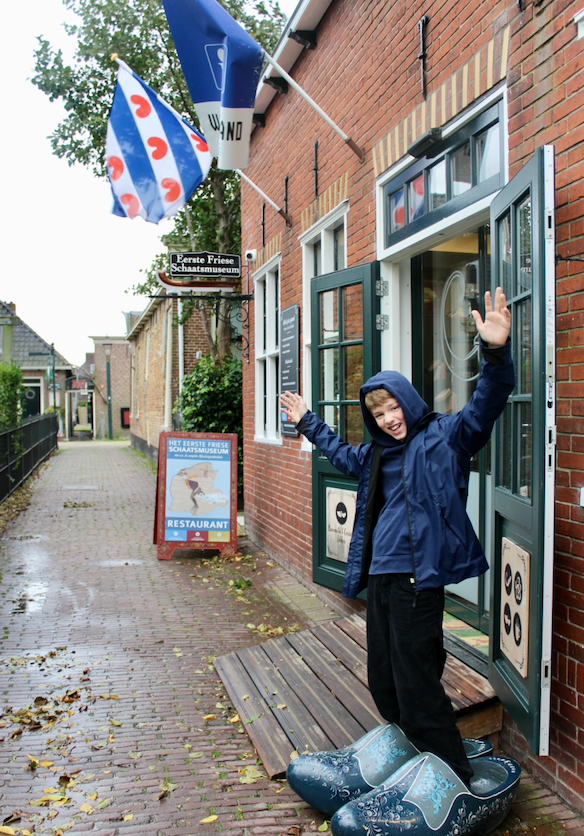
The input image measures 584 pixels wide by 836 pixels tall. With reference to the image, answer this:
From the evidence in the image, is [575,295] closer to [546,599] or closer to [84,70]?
[546,599]

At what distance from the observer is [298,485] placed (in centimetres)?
709

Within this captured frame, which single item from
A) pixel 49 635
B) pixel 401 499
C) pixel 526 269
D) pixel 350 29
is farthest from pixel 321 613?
pixel 350 29

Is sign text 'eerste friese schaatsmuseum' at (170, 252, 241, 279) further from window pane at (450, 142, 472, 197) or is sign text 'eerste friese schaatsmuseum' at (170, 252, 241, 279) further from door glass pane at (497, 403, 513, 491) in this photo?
door glass pane at (497, 403, 513, 491)

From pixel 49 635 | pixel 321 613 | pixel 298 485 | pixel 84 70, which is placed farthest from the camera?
pixel 84 70

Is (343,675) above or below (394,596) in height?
below

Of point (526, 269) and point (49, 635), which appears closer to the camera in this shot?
point (526, 269)

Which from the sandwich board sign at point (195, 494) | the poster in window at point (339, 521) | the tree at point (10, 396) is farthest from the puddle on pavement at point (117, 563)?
the tree at point (10, 396)

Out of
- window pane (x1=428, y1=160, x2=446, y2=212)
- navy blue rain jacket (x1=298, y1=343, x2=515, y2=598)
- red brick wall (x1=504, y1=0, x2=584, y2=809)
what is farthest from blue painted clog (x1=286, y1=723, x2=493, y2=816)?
window pane (x1=428, y1=160, x2=446, y2=212)

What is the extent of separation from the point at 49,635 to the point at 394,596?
3859 millimetres

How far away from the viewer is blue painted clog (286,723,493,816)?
9.48 ft

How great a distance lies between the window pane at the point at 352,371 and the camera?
5.43 m

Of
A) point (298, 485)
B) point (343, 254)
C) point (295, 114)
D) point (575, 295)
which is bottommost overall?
point (298, 485)

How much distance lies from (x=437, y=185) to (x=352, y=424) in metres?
1.98

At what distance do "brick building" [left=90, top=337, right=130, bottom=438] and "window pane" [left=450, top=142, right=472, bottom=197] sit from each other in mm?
47315
